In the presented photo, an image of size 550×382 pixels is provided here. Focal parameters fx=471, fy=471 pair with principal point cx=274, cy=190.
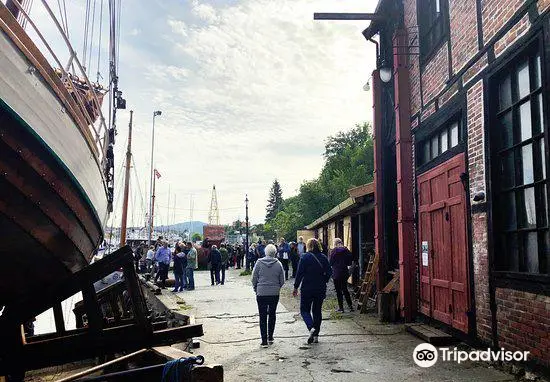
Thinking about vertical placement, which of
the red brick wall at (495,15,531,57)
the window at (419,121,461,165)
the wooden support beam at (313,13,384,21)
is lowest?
the window at (419,121,461,165)

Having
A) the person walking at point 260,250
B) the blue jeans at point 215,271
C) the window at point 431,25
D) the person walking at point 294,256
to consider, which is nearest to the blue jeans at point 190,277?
the blue jeans at point 215,271

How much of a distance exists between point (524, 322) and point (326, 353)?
2504mm

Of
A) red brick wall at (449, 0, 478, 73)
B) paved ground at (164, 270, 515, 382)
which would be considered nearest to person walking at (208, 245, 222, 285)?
paved ground at (164, 270, 515, 382)

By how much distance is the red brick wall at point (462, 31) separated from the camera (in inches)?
244

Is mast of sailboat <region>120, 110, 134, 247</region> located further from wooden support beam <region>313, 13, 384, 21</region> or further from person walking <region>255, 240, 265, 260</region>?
wooden support beam <region>313, 13, 384, 21</region>

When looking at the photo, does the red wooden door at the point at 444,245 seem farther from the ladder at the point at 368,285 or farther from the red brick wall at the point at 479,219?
the ladder at the point at 368,285

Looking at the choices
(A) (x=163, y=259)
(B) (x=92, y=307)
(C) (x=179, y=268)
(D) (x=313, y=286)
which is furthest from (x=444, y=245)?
(A) (x=163, y=259)

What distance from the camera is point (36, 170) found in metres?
→ 5.00

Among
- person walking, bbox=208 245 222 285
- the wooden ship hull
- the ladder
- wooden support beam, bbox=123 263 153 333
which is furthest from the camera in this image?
person walking, bbox=208 245 222 285

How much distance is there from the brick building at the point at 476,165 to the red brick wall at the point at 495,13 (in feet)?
0.04

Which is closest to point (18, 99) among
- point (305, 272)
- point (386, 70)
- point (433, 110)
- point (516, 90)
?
point (305, 272)

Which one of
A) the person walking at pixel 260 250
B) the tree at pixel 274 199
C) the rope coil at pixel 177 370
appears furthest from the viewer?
the tree at pixel 274 199

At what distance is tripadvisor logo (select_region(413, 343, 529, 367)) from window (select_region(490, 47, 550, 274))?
0.93 meters

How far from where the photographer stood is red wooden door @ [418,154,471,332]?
260 inches
